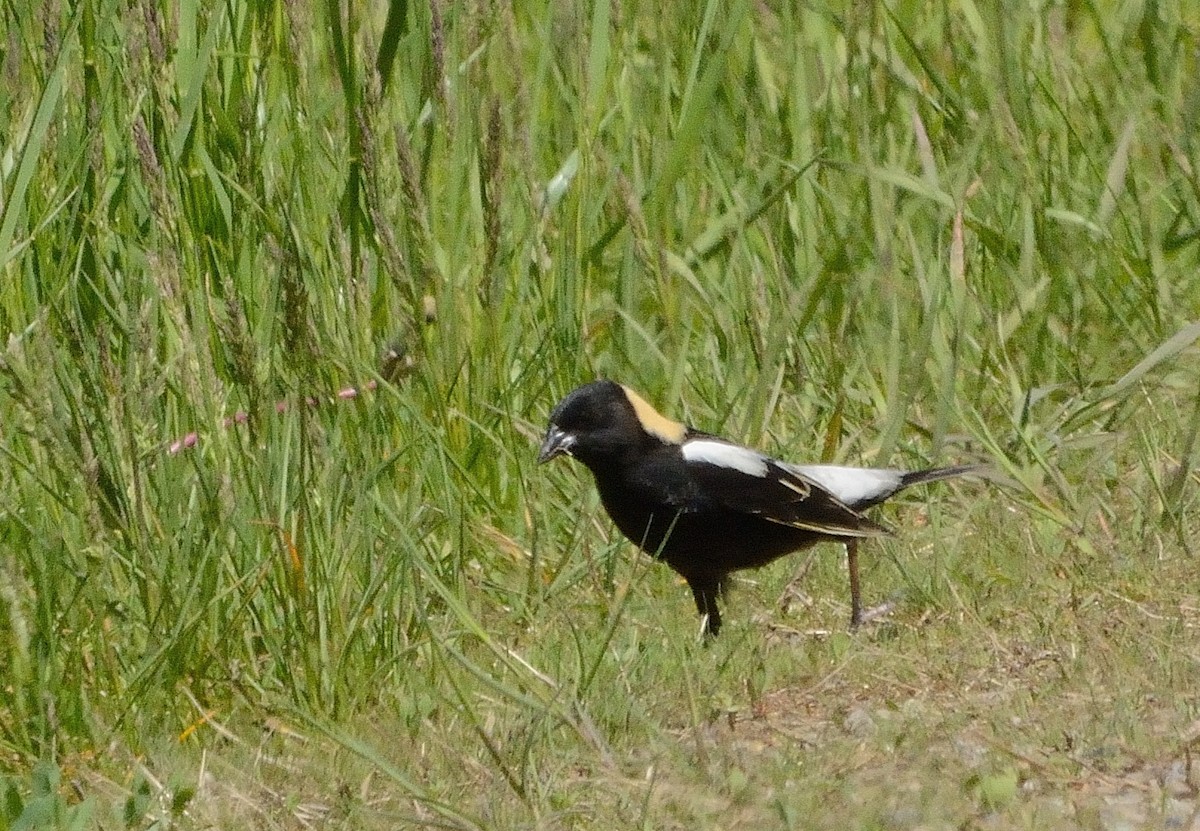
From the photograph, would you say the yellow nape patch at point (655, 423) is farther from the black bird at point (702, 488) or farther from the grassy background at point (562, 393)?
the grassy background at point (562, 393)

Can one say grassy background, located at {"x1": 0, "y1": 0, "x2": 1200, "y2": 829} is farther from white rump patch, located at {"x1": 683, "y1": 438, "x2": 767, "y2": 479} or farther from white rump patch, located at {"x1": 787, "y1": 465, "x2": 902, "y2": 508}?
white rump patch, located at {"x1": 683, "y1": 438, "x2": 767, "y2": 479}

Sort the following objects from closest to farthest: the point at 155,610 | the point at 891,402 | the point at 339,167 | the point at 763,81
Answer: the point at 155,610
the point at 339,167
the point at 891,402
the point at 763,81

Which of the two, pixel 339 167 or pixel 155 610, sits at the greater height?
pixel 339 167

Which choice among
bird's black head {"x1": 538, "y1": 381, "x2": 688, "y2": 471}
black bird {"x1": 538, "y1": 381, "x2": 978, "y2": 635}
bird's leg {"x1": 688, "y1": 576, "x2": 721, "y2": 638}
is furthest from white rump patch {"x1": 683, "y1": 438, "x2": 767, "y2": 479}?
bird's leg {"x1": 688, "y1": 576, "x2": 721, "y2": 638}

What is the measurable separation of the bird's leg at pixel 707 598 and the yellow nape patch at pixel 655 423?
0.41 meters

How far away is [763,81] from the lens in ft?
19.7

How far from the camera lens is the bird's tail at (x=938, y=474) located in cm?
482

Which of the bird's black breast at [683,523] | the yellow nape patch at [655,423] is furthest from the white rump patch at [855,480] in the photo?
the yellow nape patch at [655,423]

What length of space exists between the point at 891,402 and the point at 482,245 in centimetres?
108

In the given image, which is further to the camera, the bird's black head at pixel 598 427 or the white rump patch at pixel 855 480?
the white rump patch at pixel 855 480

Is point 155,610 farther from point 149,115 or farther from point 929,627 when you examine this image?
point 929,627

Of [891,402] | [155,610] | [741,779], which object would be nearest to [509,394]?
[891,402]

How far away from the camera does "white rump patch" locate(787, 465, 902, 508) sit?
16.0ft

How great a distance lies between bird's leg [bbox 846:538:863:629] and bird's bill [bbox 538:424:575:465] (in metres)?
0.69
